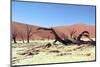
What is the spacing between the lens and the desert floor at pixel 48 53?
2529mm

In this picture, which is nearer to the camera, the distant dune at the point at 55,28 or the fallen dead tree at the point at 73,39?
the distant dune at the point at 55,28

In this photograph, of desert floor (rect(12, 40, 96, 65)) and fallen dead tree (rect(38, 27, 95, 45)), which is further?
fallen dead tree (rect(38, 27, 95, 45))

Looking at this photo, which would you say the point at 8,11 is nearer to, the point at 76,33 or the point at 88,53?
the point at 76,33

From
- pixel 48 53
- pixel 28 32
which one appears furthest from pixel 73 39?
pixel 28 32

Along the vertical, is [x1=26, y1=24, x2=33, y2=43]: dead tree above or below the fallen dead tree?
above

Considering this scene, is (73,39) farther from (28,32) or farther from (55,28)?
(28,32)

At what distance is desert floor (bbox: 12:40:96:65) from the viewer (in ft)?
8.30

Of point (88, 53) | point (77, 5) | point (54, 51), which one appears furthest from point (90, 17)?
point (54, 51)

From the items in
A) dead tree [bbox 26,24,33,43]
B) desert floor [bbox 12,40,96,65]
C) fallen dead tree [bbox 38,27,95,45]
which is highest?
dead tree [bbox 26,24,33,43]

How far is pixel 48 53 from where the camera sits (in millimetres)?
2684

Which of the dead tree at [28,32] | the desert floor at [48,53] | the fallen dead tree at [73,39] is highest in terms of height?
the dead tree at [28,32]

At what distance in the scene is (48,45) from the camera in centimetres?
270

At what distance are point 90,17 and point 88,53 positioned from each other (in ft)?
1.64

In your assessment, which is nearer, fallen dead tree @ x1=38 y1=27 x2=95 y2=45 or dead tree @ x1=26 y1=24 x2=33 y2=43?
dead tree @ x1=26 y1=24 x2=33 y2=43
